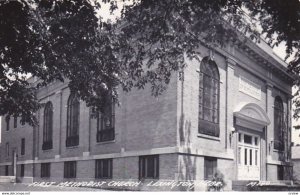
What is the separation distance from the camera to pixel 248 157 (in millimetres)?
21516

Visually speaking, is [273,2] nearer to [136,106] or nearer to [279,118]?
[136,106]

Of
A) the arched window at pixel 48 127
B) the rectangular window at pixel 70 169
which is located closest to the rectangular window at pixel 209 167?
the rectangular window at pixel 70 169

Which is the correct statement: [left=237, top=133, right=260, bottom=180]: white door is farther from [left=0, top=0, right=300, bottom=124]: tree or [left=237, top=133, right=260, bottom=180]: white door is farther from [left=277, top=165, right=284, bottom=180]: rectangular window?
[left=0, top=0, right=300, bottom=124]: tree

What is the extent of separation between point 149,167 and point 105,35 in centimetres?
770

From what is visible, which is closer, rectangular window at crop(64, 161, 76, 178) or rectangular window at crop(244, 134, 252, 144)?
rectangular window at crop(244, 134, 252, 144)

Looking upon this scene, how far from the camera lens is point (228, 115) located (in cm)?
1927

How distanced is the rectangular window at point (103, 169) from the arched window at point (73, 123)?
10.6 feet

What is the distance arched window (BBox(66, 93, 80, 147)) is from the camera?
23.6m

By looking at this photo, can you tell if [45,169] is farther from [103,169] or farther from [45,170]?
[103,169]

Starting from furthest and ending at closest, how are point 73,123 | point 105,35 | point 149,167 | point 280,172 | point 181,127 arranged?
point 280,172
point 73,123
point 149,167
point 181,127
point 105,35

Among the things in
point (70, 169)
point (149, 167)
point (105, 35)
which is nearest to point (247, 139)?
point (149, 167)

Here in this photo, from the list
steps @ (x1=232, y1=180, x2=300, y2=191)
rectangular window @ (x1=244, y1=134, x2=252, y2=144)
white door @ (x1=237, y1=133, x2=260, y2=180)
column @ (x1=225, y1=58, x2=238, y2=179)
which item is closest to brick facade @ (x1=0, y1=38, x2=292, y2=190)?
column @ (x1=225, y1=58, x2=238, y2=179)

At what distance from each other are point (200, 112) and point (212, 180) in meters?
3.01

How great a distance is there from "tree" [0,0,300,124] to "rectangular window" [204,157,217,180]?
6238 mm
